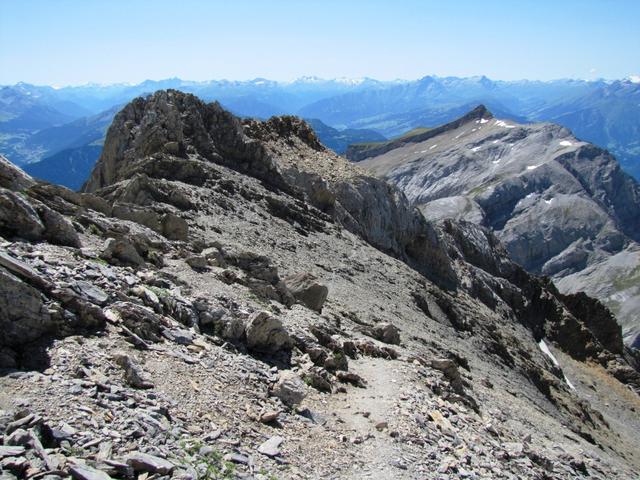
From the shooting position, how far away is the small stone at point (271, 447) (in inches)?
541

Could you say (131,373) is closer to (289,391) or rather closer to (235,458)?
(235,458)

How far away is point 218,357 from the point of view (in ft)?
56.9

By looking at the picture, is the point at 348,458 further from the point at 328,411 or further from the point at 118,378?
the point at 118,378

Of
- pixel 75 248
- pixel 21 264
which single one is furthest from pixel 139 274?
pixel 21 264

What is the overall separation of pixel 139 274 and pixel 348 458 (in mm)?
9097

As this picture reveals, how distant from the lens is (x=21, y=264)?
14.5m

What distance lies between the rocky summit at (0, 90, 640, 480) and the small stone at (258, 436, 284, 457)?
51mm

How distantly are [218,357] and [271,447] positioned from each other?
404cm

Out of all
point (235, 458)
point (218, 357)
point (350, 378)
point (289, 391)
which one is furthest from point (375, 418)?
point (235, 458)

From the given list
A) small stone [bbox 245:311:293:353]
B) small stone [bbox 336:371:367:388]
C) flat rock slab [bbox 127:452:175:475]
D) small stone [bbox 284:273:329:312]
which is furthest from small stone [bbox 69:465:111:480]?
small stone [bbox 284:273:329:312]

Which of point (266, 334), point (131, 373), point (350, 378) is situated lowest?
point (350, 378)

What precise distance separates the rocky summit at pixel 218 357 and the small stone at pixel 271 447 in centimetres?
5

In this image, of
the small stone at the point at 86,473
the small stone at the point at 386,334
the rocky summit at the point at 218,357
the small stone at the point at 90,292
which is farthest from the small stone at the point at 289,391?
the small stone at the point at 386,334

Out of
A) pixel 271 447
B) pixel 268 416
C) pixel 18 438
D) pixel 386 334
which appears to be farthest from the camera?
pixel 386 334
